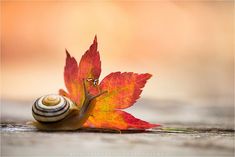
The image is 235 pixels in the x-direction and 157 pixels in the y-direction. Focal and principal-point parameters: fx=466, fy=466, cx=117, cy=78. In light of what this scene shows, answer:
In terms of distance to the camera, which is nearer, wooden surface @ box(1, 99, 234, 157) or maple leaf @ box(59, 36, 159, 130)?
wooden surface @ box(1, 99, 234, 157)

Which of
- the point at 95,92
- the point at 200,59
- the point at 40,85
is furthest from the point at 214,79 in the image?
the point at 40,85

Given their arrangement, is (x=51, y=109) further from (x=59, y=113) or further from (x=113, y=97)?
(x=113, y=97)

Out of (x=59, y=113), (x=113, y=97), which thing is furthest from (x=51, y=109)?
(x=113, y=97)

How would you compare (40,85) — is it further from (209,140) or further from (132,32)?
(209,140)

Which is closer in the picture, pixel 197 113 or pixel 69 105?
pixel 69 105

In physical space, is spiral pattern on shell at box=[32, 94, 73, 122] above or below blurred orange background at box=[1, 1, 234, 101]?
below
